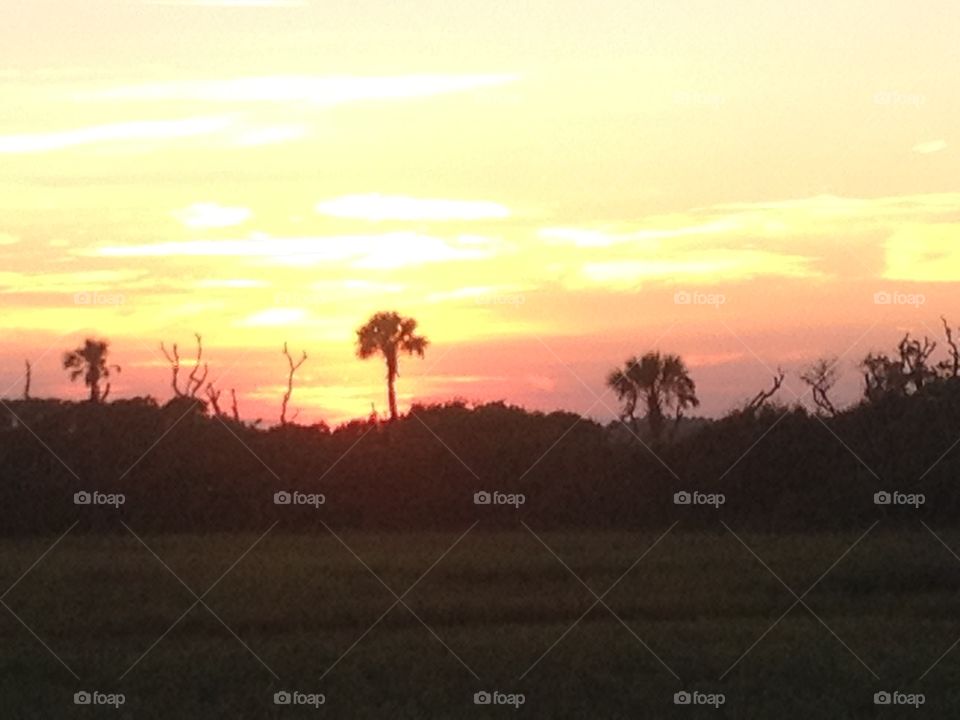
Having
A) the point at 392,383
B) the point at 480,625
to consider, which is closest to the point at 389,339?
the point at 392,383

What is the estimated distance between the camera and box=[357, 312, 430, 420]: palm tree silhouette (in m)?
37.6

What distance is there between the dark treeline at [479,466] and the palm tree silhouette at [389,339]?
85 cm

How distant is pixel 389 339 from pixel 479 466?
5000 mm

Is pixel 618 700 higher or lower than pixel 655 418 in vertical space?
lower

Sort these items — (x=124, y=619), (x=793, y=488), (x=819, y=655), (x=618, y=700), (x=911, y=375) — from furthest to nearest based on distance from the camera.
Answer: (x=911, y=375), (x=793, y=488), (x=124, y=619), (x=819, y=655), (x=618, y=700)

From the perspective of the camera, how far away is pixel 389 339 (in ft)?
125

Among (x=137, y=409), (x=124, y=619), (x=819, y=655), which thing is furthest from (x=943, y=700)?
(x=137, y=409)

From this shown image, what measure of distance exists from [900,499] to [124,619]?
18.8 meters

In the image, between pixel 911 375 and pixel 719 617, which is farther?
pixel 911 375

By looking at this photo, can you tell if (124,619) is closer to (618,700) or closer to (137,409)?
(618,700)

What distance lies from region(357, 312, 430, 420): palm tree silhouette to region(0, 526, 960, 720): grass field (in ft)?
23.3

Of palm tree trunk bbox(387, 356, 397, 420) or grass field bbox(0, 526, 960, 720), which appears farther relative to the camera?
palm tree trunk bbox(387, 356, 397, 420)

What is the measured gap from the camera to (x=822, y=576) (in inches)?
1004

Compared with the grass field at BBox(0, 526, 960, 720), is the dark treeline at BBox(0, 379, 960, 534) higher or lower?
higher
